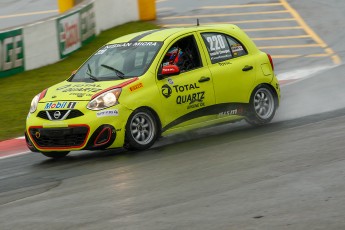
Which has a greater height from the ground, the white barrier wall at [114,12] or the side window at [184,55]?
the side window at [184,55]

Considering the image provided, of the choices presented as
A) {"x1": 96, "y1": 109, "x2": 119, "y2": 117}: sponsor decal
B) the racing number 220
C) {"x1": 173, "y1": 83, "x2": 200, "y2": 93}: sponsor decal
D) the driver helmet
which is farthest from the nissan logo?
the racing number 220

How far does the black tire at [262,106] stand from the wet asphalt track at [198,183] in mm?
164

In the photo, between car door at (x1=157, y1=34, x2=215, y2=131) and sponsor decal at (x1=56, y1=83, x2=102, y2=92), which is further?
car door at (x1=157, y1=34, x2=215, y2=131)

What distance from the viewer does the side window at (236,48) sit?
42.8ft

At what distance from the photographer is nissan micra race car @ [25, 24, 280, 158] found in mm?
11250

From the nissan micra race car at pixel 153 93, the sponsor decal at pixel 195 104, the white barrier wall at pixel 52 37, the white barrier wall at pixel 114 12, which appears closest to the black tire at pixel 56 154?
the nissan micra race car at pixel 153 93

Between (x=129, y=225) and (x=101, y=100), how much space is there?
4.02 meters

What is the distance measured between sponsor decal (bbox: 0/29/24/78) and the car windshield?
672 centimetres

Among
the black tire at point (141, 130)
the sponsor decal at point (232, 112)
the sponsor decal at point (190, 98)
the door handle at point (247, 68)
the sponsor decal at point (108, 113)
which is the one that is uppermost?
the door handle at point (247, 68)

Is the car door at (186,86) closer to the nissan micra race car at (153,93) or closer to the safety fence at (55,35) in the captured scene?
the nissan micra race car at (153,93)

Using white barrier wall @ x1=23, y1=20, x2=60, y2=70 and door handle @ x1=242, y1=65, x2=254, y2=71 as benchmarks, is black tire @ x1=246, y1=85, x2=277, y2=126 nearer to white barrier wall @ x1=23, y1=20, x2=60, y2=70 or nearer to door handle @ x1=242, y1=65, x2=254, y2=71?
door handle @ x1=242, y1=65, x2=254, y2=71

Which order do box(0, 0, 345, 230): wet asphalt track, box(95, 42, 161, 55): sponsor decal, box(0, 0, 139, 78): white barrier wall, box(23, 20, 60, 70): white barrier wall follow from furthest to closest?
box(23, 20, 60, 70): white barrier wall → box(0, 0, 139, 78): white barrier wall → box(95, 42, 161, 55): sponsor decal → box(0, 0, 345, 230): wet asphalt track

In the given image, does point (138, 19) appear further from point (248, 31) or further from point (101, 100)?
point (101, 100)

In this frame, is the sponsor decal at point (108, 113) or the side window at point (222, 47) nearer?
the sponsor decal at point (108, 113)
